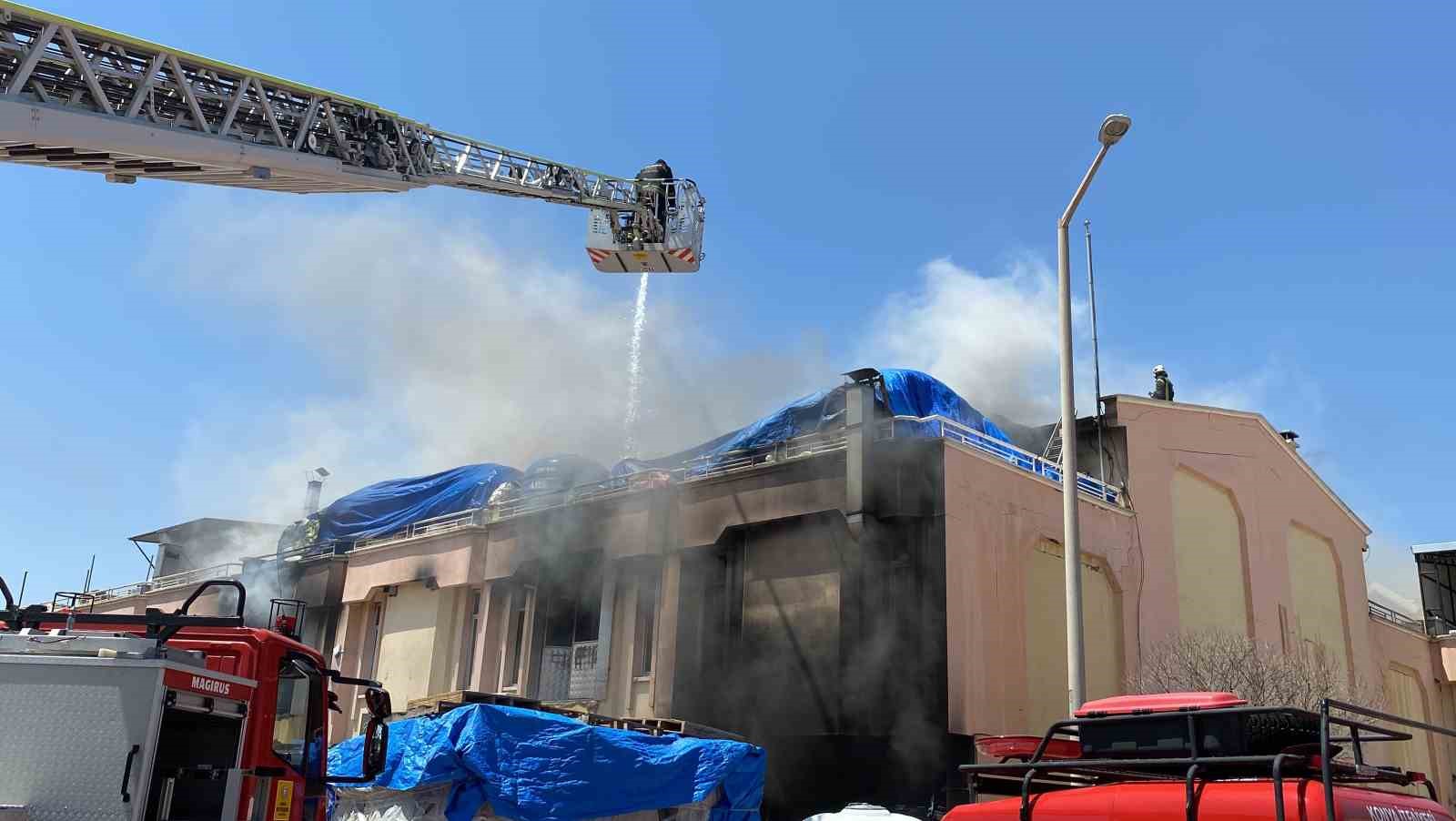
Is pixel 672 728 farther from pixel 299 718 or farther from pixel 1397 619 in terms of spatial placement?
pixel 1397 619

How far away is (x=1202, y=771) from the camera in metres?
6.71

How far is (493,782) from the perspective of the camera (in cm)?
1449

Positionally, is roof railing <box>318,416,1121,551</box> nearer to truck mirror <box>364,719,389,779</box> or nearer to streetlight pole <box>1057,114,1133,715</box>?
streetlight pole <box>1057,114,1133,715</box>

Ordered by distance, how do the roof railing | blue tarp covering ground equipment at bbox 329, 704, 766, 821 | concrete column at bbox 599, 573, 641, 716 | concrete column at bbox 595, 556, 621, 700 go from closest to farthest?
blue tarp covering ground equipment at bbox 329, 704, 766, 821
the roof railing
concrete column at bbox 599, 573, 641, 716
concrete column at bbox 595, 556, 621, 700

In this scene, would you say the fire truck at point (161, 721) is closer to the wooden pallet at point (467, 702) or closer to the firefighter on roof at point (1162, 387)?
the wooden pallet at point (467, 702)

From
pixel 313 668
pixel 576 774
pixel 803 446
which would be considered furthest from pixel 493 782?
pixel 803 446

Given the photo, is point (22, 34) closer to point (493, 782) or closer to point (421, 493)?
point (493, 782)

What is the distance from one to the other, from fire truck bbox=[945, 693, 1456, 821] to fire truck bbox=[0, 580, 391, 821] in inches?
189

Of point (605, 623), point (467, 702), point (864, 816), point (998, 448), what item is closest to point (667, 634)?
point (605, 623)

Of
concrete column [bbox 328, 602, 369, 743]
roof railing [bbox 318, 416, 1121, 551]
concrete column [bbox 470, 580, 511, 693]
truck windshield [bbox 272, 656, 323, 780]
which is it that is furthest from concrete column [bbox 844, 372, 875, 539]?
concrete column [bbox 328, 602, 369, 743]

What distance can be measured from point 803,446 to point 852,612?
136 inches

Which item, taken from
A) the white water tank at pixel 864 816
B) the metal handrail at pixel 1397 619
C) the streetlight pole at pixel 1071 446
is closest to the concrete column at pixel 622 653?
the white water tank at pixel 864 816

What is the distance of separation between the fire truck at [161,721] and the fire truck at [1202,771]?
4.80 m

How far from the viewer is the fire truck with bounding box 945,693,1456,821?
614 cm
